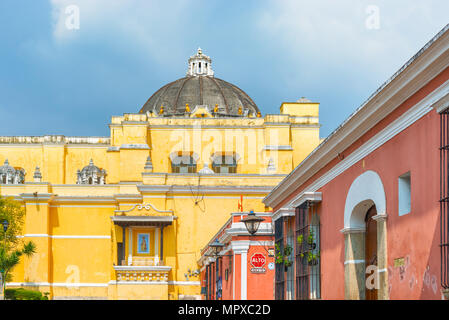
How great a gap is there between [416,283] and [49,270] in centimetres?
3746

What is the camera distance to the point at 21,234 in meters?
46.2

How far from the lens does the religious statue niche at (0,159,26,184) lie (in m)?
50.2

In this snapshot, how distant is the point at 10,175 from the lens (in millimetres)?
50594

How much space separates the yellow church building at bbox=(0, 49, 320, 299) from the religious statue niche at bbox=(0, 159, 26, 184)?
0.06m

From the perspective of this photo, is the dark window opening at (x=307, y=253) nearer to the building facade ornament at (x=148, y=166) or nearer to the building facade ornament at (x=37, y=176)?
the building facade ornament at (x=148, y=166)

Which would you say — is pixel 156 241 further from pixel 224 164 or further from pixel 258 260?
pixel 258 260

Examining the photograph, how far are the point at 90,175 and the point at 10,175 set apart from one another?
4.76 metres

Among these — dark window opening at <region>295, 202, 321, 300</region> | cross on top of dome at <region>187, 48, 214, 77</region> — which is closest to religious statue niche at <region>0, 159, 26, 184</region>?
cross on top of dome at <region>187, 48, 214, 77</region>

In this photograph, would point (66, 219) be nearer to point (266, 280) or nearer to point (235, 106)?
point (235, 106)

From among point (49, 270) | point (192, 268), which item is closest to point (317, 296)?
point (192, 268)

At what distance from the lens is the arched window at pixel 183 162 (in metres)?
48.4

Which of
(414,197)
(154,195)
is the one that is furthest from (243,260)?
(154,195)

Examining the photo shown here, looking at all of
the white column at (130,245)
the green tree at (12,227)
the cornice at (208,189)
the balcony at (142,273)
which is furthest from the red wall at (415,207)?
the white column at (130,245)
